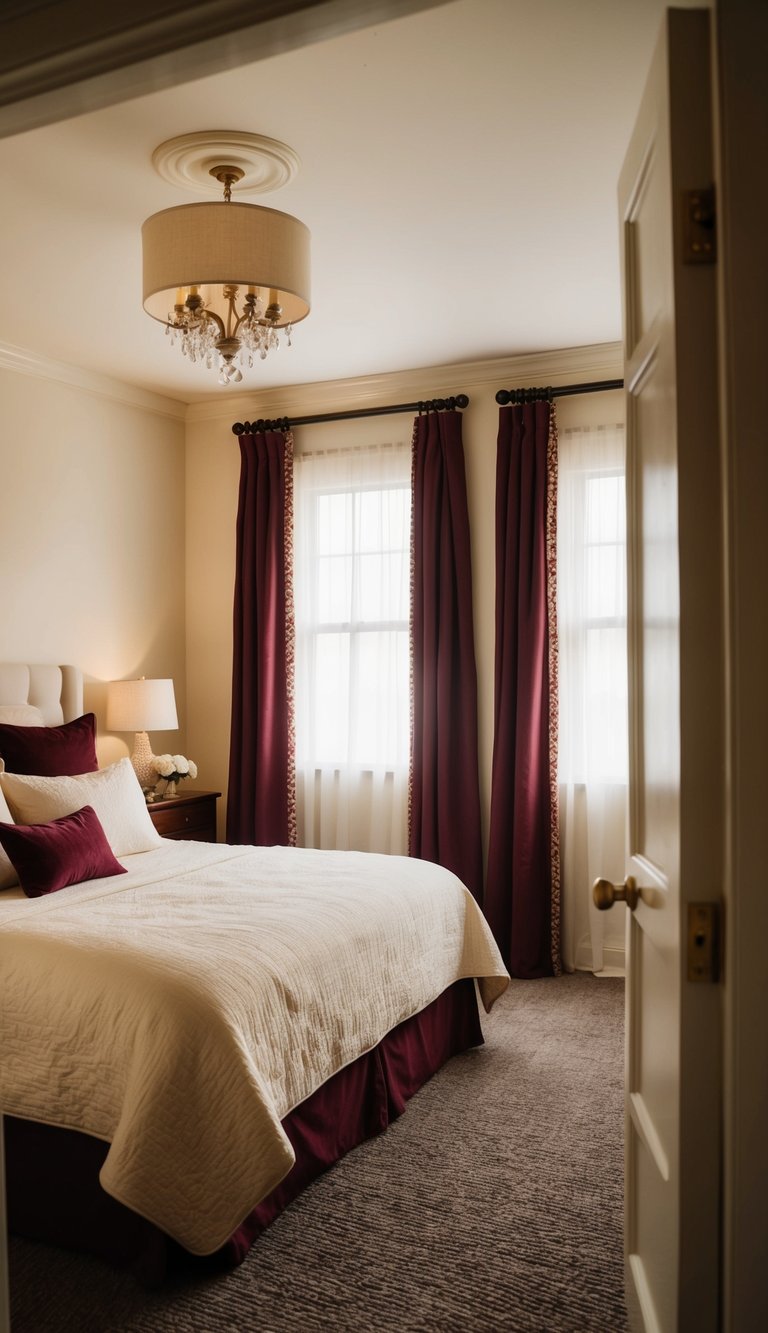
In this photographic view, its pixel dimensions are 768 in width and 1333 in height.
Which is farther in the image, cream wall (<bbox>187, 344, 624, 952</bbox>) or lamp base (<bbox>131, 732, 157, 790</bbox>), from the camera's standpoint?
lamp base (<bbox>131, 732, 157, 790</bbox>)

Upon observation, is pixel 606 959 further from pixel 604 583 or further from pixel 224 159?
pixel 224 159

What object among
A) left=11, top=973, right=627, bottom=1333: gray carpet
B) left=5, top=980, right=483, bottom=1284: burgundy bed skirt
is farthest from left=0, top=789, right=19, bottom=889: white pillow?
left=11, top=973, right=627, bottom=1333: gray carpet

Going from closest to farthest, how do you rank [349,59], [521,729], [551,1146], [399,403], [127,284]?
[349,59] → [551,1146] → [127,284] → [521,729] → [399,403]

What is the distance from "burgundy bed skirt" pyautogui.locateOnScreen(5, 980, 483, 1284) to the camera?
2.32 m

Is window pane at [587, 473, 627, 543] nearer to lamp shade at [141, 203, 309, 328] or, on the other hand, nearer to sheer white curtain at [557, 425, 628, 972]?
sheer white curtain at [557, 425, 628, 972]

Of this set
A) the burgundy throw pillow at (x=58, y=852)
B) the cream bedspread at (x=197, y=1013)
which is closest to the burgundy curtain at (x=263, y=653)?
the burgundy throw pillow at (x=58, y=852)

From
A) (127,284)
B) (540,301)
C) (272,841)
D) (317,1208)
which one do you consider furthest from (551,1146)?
(127,284)

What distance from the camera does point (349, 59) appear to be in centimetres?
248

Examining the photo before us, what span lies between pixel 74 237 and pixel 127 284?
46 cm

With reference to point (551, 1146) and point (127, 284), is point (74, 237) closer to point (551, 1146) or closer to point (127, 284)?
point (127, 284)

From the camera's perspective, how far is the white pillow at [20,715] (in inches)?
171

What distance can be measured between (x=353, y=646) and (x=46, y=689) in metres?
1.57

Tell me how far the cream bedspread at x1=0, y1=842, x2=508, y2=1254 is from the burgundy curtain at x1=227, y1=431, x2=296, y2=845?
6.56 ft

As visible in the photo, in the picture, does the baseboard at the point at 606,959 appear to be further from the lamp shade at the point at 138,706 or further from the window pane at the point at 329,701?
the lamp shade at the point at 138,706
